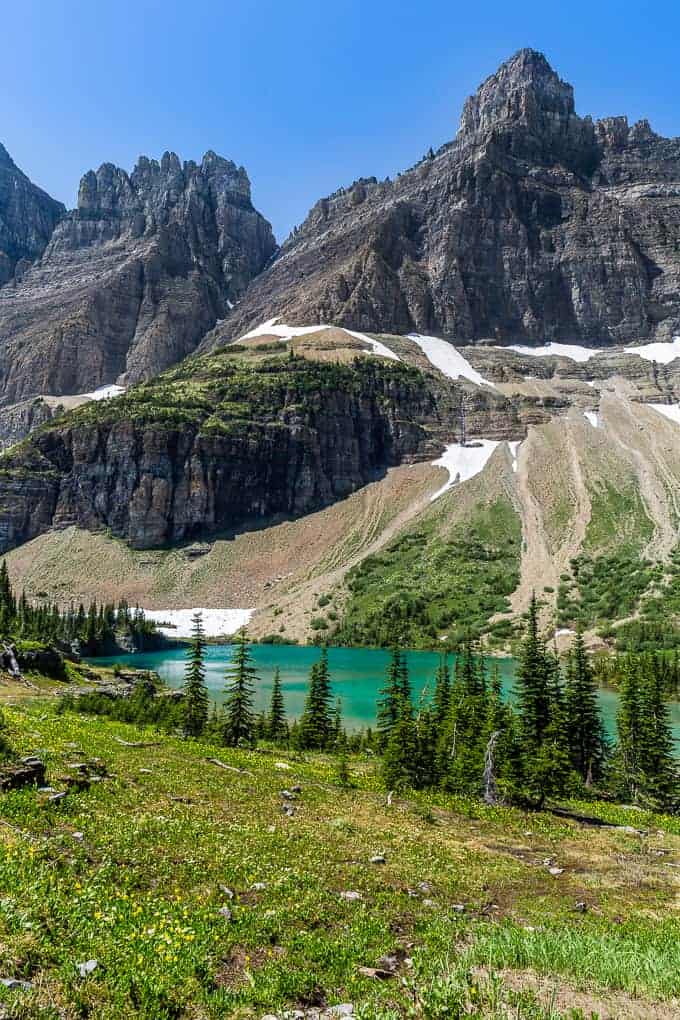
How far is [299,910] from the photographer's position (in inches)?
387

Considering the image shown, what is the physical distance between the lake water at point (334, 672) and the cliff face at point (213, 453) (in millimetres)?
58109

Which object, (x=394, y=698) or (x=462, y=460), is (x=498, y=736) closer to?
(x=394, y=698)

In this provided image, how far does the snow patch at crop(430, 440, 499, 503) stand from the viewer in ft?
557

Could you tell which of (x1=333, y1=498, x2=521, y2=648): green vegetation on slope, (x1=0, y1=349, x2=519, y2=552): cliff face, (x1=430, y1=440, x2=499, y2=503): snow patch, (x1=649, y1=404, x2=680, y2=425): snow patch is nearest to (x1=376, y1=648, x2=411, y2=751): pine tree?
(x1=333, y1=498, x2=521, y2=648): green vegetation on slope

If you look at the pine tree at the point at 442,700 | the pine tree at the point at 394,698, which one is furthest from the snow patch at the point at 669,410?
the pine tree at the point at 442,700

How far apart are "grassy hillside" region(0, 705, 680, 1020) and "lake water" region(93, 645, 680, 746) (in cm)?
3822

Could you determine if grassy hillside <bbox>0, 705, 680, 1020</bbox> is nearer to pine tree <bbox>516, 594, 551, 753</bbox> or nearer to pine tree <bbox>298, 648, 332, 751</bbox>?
pine tree <bbox>516, 594, 551, 753</bbox>

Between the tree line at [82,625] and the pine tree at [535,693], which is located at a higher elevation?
the pine tree at [535,693]

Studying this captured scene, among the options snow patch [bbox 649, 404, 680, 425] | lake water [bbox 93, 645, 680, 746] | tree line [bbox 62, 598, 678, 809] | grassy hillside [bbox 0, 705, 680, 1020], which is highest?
snow patch [bbox 649, 404, 680, 425]

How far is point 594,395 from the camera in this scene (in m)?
199

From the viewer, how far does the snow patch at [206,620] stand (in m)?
132

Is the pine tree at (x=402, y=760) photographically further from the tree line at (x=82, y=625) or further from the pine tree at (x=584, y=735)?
the tree line at (x=82, y=625)

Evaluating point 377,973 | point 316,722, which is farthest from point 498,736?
point 377,973

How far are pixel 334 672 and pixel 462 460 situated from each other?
102637mm
